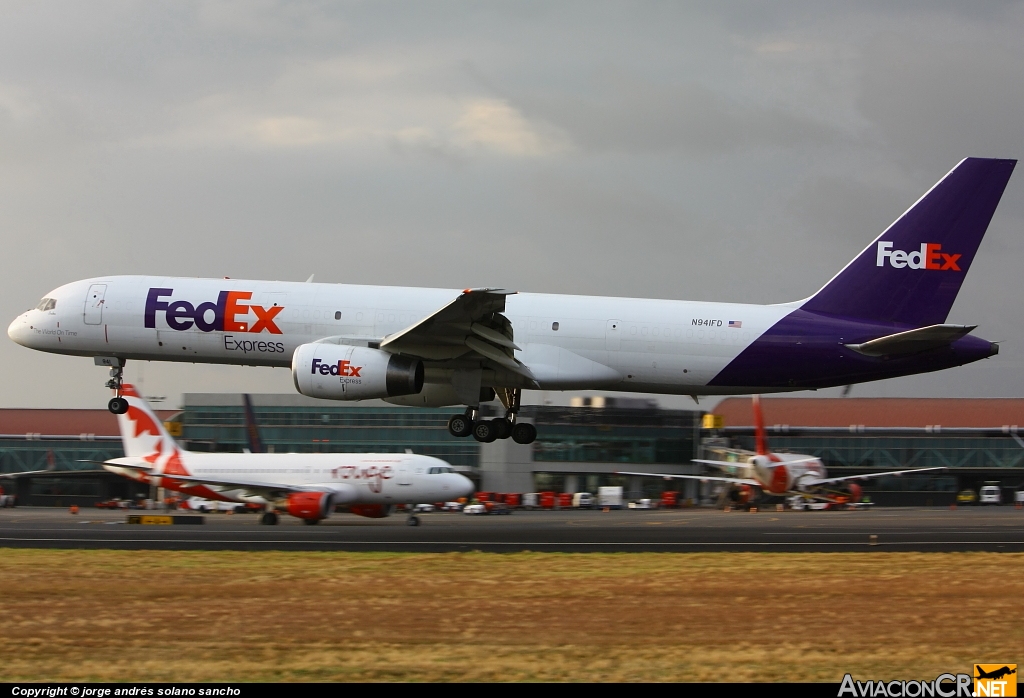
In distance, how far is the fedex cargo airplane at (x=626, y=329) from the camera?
2903cm

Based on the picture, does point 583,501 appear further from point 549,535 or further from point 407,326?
point 407,326

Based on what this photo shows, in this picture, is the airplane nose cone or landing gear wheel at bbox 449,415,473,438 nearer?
landing gear wheel at bbox 449,415,473,438

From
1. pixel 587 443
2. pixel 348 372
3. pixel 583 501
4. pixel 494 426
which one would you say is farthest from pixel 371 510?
pixel 587 443

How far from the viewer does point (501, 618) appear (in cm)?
1817

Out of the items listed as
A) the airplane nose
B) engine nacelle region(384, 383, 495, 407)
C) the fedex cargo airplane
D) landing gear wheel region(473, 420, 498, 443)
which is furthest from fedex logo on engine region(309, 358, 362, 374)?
the airplane nose

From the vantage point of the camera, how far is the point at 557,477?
7456cm

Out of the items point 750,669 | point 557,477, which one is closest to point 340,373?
point 750,669

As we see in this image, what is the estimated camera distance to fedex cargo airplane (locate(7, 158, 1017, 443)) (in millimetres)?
29031

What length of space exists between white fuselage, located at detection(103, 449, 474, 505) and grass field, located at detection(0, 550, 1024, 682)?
15.1m

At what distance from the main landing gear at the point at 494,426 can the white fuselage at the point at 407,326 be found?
163 centimetres

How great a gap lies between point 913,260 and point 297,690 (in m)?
22.6

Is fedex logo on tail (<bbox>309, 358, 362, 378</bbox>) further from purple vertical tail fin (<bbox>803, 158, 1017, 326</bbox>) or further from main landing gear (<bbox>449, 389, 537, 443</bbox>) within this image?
purple vertical tail fin (<bbox>803, 158, 1017, 326</bbox>)

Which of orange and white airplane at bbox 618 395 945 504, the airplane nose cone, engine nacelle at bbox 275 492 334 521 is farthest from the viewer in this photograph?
orange and white airplane at bbox 618 395 945 504

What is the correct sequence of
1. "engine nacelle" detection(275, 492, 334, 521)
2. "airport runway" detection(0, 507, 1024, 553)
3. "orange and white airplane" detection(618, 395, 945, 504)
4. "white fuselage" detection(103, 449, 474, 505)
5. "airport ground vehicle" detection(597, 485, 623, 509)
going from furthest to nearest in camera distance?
"airport ground vehicle" detection(597, 485, 623, 509) < "orange and white airplane" detection(618, 395, 945, 504) < "white fuselage" detection(103, 449, 474, 505) < "engine nacelle" detection(275, 492, 334, 521) < "airport runway" detection(0, 507, 1024, 553)
